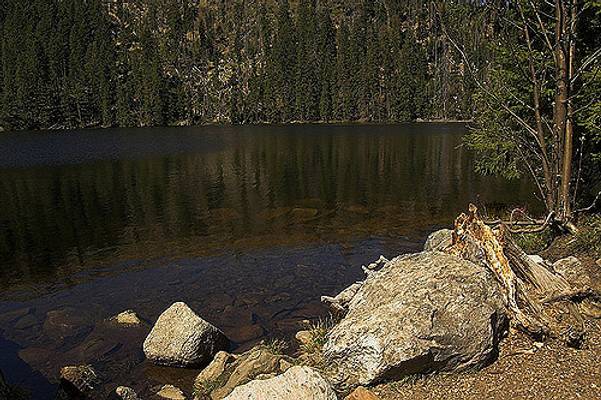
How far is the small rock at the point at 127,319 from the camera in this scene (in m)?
14.1

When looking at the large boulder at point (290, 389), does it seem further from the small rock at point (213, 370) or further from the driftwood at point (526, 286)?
the small rock at point (213, 370)

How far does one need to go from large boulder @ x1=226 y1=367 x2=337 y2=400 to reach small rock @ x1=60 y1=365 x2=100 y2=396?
6.07 m

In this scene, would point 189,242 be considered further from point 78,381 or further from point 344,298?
point 78,381

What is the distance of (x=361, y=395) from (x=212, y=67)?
18571cm

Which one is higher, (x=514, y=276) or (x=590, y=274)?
(x=514, y=276)

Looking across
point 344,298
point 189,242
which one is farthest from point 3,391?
point 189,242

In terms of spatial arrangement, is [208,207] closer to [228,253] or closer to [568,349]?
[228,253]

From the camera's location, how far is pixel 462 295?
751 centimetres

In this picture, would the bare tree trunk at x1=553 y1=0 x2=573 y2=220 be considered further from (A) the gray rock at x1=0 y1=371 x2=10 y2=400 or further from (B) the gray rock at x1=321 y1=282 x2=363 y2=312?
(A) the gray rock at x1=0 y1=371 x2=10 y2=400

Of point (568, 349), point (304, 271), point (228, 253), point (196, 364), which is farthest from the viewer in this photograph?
point (228, 253)

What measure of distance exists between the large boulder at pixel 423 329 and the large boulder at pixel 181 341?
474 cm

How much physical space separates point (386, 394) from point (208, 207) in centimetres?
2473

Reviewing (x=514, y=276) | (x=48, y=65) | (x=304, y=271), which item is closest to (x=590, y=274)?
(x=514, y=276)

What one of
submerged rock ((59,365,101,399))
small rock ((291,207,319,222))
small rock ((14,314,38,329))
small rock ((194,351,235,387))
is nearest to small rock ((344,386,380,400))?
small rock ((194,351,235,387))
